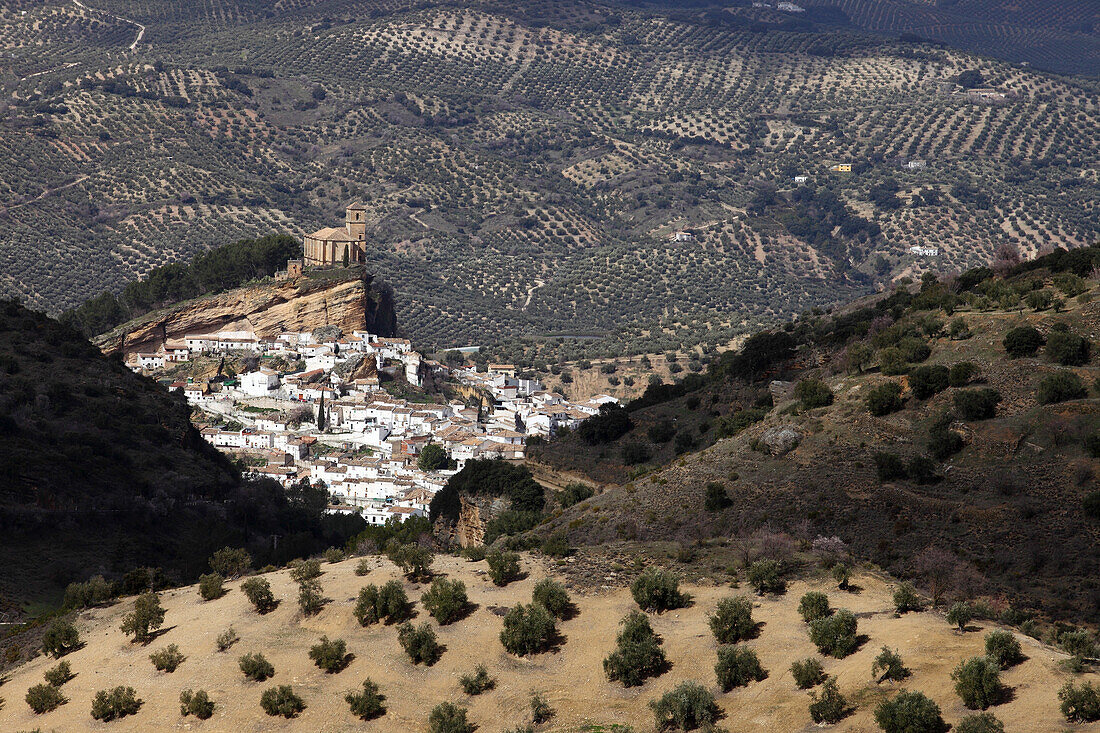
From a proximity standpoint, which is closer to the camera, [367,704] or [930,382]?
[367,704]

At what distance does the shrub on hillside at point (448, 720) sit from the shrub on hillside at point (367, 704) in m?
0.86

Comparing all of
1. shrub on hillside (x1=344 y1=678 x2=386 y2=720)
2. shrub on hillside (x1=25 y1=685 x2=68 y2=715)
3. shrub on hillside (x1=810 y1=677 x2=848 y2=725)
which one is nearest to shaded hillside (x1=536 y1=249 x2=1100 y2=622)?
shrub on hillside (x1=810 y1=677 x2=848 y2=725)

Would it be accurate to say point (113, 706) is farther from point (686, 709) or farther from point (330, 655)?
point (686, 709)

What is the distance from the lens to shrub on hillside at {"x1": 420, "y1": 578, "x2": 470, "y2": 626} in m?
20.5

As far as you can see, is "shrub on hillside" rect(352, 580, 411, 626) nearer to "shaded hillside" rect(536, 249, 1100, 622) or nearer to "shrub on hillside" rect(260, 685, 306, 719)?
"shrub on hillside" rect(260, 685, 306, 719)

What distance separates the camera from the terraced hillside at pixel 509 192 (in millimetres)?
130625

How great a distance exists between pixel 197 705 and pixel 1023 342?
73.3 feet

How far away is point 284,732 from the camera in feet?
59.3

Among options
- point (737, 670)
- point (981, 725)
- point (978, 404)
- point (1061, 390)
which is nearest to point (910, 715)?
point (981, 725)

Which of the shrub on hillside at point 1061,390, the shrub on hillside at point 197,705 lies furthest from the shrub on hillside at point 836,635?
the shrub on hillside at point 1061,390

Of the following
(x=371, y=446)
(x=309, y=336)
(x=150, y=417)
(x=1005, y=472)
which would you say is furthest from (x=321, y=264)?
(x=1005, y=472)

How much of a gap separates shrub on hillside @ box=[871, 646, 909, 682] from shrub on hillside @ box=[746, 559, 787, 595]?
4.11 meters

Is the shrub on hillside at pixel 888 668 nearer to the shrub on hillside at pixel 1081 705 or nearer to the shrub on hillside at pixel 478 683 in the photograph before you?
the shrub on hillside at pixel 1081 705

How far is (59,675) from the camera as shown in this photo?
66.4 ft
